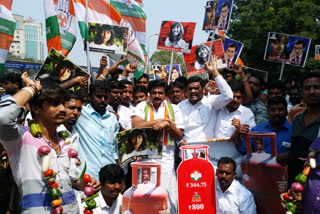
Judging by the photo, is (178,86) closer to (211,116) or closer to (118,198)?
(211,116)

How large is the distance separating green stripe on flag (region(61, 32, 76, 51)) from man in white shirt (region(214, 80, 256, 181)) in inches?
117

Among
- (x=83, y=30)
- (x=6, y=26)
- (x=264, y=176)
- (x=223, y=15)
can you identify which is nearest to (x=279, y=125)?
(x=264, y=176)

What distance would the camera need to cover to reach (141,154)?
199 inches

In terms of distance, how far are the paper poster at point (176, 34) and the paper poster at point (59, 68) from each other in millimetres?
4794

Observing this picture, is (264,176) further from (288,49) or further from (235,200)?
(288,49)

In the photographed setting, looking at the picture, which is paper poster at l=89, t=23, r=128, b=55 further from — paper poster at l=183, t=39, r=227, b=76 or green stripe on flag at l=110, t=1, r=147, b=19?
green stripe on flag at l=110, t=1, r=147, b=19

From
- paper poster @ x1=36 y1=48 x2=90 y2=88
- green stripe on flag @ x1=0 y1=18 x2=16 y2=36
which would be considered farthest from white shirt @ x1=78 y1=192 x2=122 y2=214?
green stripe on flag @ x1=0 y1=18 x2=16 y2=36

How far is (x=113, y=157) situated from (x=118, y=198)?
0.61 m

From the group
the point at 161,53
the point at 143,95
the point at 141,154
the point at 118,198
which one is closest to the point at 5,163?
the point at 118,198

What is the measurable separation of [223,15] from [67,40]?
3802 millimetres

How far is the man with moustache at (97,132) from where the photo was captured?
4691mm

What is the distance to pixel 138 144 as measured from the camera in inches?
197

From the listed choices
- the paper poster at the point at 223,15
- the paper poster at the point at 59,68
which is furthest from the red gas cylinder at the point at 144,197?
the paper poster at the point at 223,15

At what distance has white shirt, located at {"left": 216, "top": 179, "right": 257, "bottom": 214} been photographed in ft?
14.8
